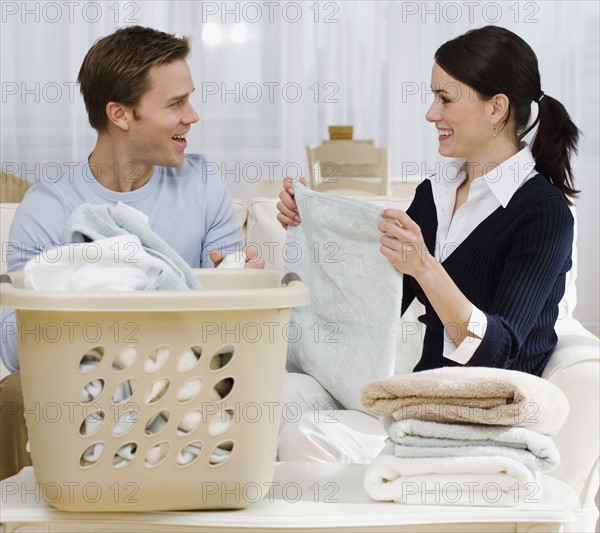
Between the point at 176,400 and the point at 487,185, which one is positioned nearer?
the point at 176,400

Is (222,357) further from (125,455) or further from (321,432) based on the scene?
(321,432)

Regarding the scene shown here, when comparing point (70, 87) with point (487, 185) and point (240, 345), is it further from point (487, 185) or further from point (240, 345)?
point (240, 345)

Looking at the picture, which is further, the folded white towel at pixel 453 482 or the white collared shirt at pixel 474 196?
the white collared shirt at pixel 474 196

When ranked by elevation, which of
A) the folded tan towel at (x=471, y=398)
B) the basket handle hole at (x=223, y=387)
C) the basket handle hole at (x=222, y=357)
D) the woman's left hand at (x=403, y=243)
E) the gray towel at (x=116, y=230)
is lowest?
the folded tan towel at (x=471, y=398)

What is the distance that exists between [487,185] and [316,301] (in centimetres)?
36

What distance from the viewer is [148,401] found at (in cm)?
91

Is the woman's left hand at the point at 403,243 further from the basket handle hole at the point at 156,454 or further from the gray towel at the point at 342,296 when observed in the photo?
the basket handle hole at the point at 156,454

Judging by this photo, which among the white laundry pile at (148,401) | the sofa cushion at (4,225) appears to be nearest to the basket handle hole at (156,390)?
the white laundry pile at (148,401)

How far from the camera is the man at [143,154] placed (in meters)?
1.66

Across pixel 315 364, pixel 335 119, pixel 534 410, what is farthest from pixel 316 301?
pixel 335 119

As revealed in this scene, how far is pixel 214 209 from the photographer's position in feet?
5.78

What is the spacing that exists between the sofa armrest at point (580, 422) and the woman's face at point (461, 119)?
0.40 m

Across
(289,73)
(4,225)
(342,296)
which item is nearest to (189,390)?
(342,296)

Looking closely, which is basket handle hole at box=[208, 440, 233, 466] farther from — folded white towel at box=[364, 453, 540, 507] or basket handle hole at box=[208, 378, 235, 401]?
folded white towel at box=[364, 453, 540, 507]
